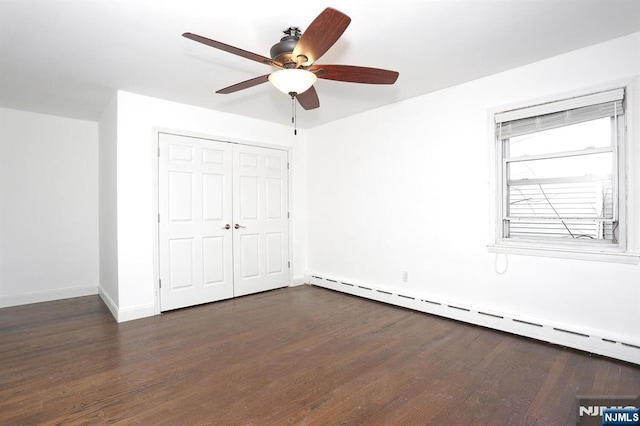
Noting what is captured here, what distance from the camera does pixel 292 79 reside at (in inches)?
83.2

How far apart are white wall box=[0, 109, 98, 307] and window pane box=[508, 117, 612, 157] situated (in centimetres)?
564

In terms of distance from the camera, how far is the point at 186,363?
2.58 metres

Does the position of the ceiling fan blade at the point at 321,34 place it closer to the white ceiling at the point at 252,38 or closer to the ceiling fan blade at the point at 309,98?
the white ceiling at the point at 252,38

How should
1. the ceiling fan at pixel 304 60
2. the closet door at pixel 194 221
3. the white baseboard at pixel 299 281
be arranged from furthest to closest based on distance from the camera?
the white baseboard at pixel 299 281, the closet door at pixel 194 221, the ceiling fan at pixel 304 60

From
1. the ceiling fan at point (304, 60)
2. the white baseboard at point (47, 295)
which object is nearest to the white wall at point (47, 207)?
the white baseboard at point (47, 295)

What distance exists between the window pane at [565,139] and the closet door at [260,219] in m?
3.16

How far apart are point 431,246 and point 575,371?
1669mm

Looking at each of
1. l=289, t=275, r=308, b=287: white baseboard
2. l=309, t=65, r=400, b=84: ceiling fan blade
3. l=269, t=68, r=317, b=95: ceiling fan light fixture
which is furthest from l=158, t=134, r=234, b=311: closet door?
l=309, t=65, r=400, b=84: ceiling fan blade

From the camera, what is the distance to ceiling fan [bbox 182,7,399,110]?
1.78m

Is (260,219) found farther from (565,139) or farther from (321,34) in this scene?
(565,139)

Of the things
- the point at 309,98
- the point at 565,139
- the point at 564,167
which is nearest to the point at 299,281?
the point at 309,98

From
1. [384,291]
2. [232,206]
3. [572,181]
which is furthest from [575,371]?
[232,206]

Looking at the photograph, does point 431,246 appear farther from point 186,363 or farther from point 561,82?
point 186,363

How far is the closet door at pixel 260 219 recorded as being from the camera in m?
4.55
